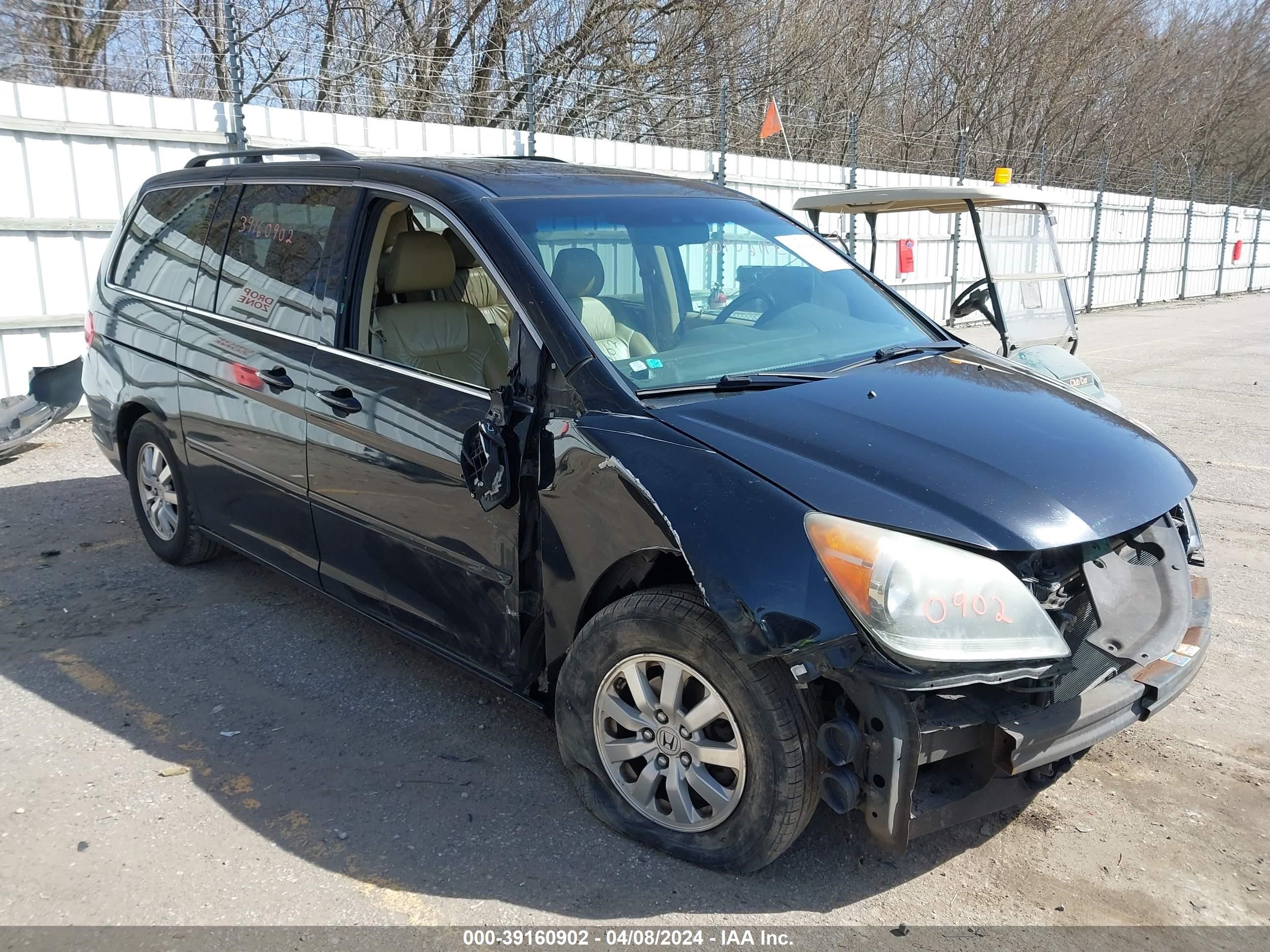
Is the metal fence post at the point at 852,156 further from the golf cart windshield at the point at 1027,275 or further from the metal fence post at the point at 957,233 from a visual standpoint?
the golf cart windshield at the point at 1027,275

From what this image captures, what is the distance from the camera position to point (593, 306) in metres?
3.27

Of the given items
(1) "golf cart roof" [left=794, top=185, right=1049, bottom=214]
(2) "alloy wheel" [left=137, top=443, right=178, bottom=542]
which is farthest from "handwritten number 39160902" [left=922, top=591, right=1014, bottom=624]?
(1) "golf cart roof" [left=794, top=185, right=1049, bottom=214]

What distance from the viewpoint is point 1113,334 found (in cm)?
1688

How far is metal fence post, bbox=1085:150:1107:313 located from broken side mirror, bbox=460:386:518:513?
2060 cm

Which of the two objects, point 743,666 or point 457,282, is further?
point 457,282

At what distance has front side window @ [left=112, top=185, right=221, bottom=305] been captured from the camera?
466 centimetres

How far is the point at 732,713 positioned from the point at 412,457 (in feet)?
4.64

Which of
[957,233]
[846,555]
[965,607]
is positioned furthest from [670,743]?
[957,233]

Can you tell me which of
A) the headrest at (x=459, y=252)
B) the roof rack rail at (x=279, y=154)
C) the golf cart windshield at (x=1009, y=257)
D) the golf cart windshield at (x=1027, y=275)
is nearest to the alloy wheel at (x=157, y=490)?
the roof rack rail at (x=279, y=154)

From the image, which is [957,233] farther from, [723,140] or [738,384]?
[738,384]

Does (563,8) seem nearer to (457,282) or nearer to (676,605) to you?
(457,282)

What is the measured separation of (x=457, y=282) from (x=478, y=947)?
8.21 feet

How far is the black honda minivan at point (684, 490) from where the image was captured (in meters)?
2.53

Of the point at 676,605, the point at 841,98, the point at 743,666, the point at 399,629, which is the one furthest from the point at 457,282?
the point at 841,98
